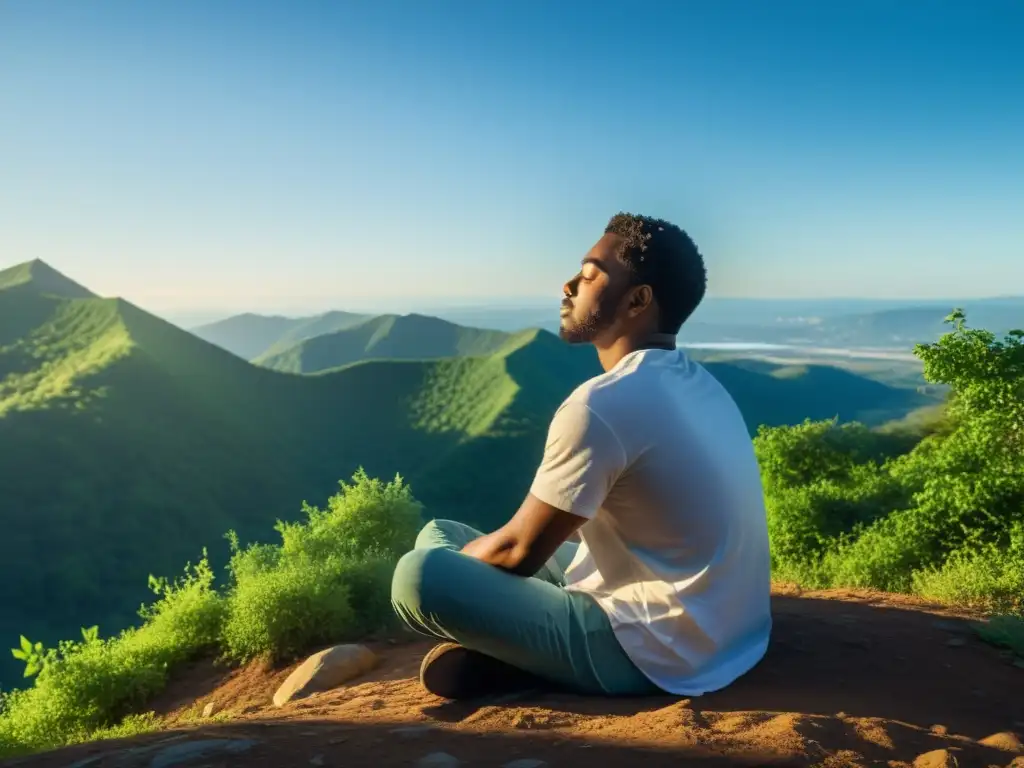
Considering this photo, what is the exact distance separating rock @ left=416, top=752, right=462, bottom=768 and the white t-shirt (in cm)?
65

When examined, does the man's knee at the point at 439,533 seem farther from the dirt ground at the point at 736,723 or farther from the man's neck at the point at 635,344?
the man's neck at the point at 635,344

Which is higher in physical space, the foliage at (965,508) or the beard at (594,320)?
the beard at (594,320)

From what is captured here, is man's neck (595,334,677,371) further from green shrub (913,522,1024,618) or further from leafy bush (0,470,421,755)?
leafy bush (0,470,421,755)

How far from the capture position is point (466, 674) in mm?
2674

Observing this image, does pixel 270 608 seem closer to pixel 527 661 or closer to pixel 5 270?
pixel 527 661

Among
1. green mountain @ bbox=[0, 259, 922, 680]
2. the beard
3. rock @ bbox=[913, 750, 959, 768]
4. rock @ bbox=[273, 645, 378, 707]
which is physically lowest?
green mountain @ bbox=[0, 259, 922, 680]

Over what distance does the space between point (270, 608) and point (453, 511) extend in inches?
1648

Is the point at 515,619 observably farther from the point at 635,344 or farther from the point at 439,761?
the point at 635,344

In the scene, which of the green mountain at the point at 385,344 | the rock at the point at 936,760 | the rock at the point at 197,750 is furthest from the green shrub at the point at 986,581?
the green mountain at the point at 385,344

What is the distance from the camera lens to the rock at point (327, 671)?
4.71 meters

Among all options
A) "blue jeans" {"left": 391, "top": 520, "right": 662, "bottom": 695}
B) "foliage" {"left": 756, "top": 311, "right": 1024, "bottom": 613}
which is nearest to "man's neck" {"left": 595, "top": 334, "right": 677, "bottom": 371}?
"blue jeans" {"left": 391, "top": 520, "right": 662, "bottom": 695}

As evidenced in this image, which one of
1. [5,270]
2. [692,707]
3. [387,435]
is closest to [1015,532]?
[692,707]

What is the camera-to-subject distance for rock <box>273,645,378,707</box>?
4.71 meters

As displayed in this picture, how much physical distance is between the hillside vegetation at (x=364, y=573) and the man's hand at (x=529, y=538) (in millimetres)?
2313
